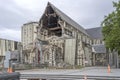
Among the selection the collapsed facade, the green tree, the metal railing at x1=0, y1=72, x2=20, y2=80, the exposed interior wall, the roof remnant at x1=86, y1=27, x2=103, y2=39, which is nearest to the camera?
the metal railing at x1=0, y1=72, x2=20, y2=80

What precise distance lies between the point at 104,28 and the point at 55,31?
2849 centimetres

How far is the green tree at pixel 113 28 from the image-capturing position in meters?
45.5

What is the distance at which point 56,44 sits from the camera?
68.1 m

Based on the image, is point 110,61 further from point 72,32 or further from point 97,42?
point 97,42

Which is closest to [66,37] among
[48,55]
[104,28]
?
[48,55]

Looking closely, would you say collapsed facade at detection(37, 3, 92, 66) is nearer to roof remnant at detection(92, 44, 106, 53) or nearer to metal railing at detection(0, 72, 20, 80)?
roof remnant at detection(92, 44, 106, 53)

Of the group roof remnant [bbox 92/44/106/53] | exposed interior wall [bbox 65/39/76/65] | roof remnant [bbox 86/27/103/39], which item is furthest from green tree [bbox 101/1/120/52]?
roof remnant [bbox 86/27/103/39]

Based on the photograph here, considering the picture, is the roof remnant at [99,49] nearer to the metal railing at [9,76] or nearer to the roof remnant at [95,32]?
the roof remnant at [95,32]

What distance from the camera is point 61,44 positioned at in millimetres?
67875

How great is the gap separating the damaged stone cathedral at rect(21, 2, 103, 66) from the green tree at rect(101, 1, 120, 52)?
17309 mm

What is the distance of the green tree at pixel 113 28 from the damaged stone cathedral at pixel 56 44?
681 inches

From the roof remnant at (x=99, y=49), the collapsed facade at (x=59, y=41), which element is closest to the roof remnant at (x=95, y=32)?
the roof remnant at (x=99, y=49)

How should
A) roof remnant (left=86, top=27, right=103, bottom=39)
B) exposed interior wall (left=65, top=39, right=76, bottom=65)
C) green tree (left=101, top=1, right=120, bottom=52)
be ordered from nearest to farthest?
green tree (left=101, top=1, right=120, bottom=52)
exposed interior wall (left=65, top=39, right=76, bottom=65)
roof remnant (left=86, top=27, right=103, bottom=39)

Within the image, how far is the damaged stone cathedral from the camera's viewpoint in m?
65.4
